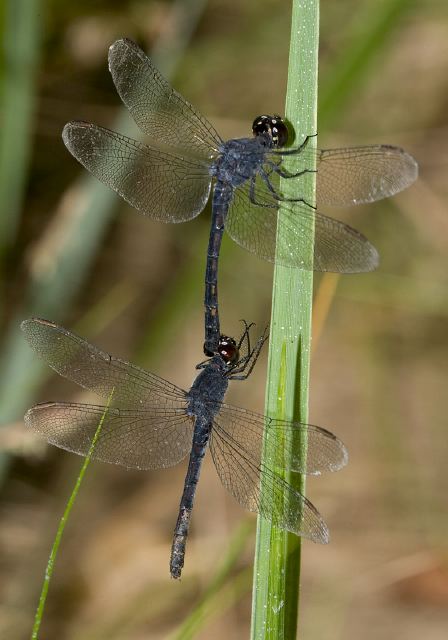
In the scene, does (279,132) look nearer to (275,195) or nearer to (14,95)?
(275,195)

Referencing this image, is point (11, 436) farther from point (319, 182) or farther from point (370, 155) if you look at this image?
point (370, 155)

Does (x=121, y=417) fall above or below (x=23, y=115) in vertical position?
below

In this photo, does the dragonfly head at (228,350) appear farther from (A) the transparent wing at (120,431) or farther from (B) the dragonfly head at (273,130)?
(B) the dragonfly head at (273,130)

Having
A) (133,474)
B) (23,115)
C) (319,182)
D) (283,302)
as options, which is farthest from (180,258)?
(283,302)

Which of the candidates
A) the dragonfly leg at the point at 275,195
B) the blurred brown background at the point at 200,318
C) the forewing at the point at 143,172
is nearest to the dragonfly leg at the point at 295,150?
the dragonfly leg at the point at 275,195

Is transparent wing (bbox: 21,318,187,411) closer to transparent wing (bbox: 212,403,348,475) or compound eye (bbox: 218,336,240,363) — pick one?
compound eye (bbox: 218,336,240,363)

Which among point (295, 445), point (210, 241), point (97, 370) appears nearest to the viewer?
point (295, 445)

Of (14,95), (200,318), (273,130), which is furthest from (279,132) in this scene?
(200,318)
